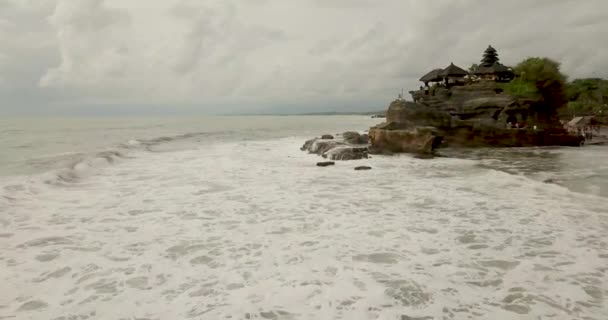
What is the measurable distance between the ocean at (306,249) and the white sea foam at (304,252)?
0.04m

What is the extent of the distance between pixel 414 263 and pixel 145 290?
16.5 ft

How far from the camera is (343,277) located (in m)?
6.79

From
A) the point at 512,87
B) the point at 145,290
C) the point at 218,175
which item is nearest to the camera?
the point at 145,290

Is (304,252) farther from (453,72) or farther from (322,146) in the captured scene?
(453,72)

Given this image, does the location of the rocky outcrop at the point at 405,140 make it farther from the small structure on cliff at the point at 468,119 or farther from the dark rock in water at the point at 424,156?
the dark rock in water at the point at 424,156

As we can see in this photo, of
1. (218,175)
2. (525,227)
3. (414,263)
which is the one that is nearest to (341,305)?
(414,263)

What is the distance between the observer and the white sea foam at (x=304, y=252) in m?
5.75

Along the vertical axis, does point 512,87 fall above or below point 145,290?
above

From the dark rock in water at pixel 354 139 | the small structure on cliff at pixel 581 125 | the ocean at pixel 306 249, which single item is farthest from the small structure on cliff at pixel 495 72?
the ocean at pixel 306 249

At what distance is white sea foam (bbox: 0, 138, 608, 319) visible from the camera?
18.9 feet

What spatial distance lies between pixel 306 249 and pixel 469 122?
30703 mm

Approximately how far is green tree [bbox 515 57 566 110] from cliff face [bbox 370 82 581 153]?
254 centimetres

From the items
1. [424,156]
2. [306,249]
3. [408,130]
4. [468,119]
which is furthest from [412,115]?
[306,249]

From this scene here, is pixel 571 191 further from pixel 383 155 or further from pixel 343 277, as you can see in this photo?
pixel 383 155
